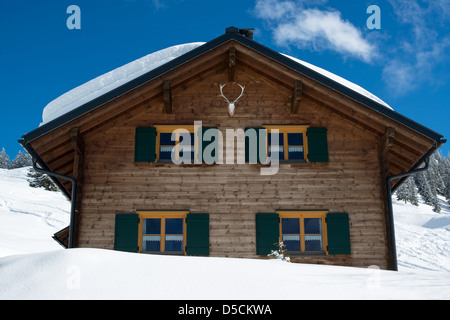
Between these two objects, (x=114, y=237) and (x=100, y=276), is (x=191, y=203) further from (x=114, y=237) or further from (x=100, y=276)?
(x=100, y=276)

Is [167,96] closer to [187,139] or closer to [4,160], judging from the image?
[187,139]

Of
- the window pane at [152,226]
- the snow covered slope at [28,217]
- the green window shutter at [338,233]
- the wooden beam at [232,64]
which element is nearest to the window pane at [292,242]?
the green window shutter at [338,233]

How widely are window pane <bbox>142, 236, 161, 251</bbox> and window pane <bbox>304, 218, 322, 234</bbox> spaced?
12.6ft

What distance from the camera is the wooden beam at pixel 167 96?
12273mm

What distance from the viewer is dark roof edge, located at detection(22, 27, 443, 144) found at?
37.6ft

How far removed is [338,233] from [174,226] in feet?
13.7

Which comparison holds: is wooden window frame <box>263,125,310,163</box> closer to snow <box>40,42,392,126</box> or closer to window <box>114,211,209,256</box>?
window <box>114,211,209,256</box>

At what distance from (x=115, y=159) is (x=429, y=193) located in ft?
232

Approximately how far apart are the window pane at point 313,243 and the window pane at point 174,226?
3256 millimetres

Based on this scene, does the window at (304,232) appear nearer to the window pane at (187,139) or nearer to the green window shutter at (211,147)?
the green window shutter at (211,147)

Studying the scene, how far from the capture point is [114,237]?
11844 mm

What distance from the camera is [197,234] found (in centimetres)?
1180

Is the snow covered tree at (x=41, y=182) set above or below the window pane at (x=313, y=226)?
above

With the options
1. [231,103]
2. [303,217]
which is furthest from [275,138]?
[303,217]
